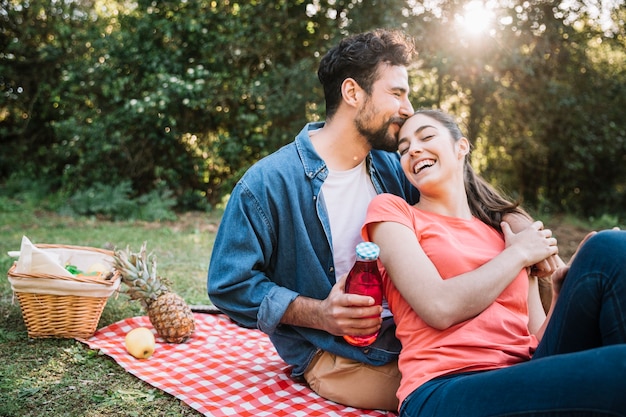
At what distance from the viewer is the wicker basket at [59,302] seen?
3.39 meters

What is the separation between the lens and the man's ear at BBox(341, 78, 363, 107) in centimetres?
290

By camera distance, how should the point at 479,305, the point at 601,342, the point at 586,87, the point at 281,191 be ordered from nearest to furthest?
the point at 601,342 → the point at 479,305 → the point at 281,191 → the point at 586,87

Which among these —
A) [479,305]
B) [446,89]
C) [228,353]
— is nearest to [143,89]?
[446,89]

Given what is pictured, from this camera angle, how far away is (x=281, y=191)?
2713 millimetres

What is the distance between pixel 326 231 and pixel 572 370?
4.25 feet

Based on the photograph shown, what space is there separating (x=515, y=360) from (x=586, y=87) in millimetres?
9248

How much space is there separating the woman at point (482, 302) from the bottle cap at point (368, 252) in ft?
0.42

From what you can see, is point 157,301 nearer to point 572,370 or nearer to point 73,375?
point 73,375

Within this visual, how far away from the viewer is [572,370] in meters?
1.73

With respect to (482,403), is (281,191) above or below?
above

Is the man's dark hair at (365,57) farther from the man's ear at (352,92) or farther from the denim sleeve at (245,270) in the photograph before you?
the denim sleeve at (245,270)

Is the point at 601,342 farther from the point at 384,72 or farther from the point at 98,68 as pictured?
the point at 98,68

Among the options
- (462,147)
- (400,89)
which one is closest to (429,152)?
(462,147)

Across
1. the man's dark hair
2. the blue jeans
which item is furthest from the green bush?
the blue jeans
